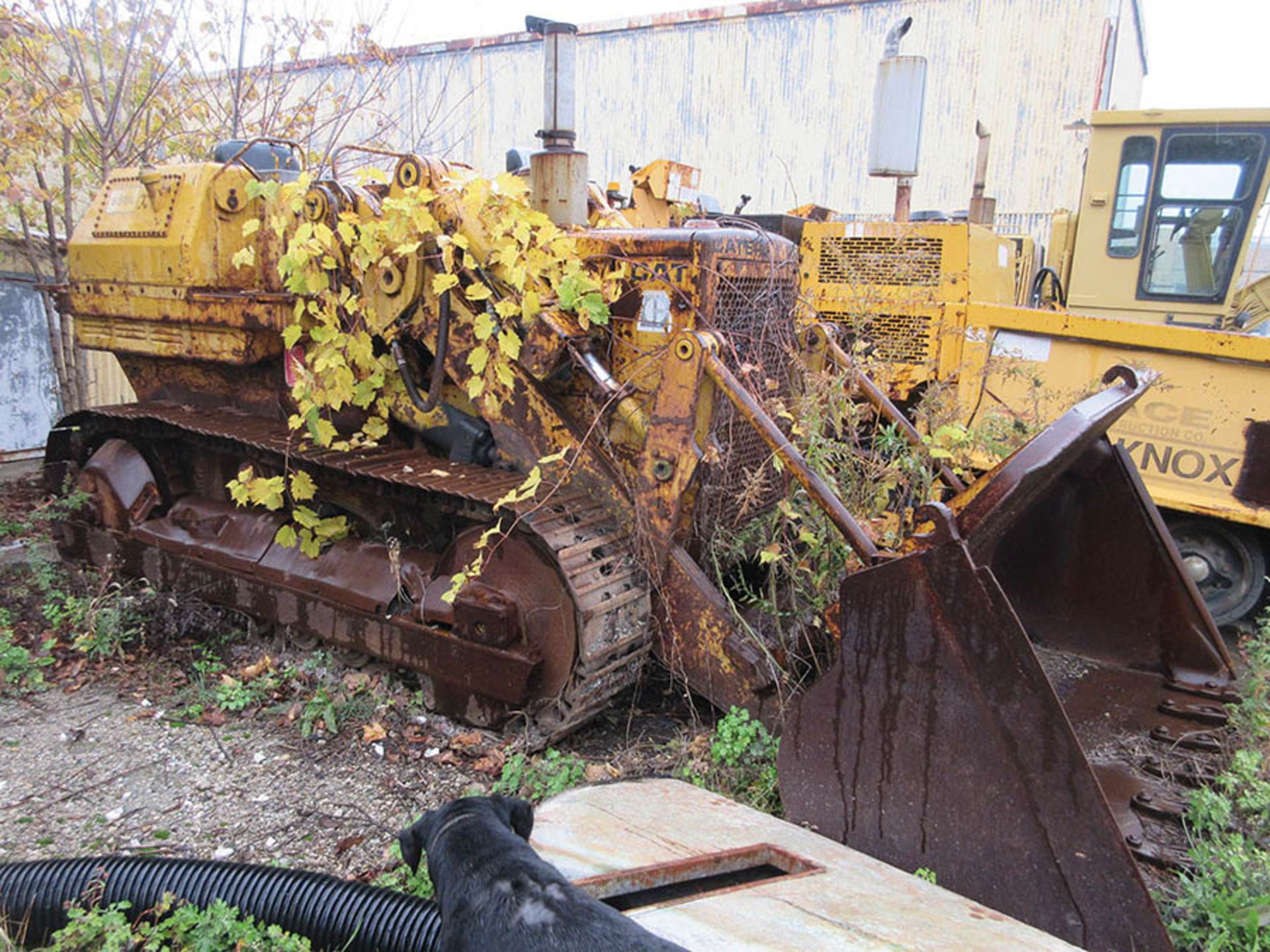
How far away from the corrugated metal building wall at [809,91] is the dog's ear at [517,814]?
14.6 m

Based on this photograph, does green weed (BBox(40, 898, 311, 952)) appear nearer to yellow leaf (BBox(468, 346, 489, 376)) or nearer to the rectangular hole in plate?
the rectangular hole in plate

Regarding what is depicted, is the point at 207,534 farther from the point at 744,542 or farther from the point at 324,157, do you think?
the point at 744,542

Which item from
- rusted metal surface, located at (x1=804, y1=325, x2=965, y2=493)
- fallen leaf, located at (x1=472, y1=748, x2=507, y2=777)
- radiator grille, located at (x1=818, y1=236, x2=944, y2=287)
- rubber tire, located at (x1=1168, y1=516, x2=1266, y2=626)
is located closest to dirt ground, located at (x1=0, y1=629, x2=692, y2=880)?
fallen leaf, located at (x1=472, y1=748, x2=507, y2=777)

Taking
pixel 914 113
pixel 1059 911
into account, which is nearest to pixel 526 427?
pixel 1059 911

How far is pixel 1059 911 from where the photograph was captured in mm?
2320

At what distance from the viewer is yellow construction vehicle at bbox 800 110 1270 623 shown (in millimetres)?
5059

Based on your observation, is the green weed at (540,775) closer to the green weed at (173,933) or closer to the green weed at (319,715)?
the green weed at (319,715)

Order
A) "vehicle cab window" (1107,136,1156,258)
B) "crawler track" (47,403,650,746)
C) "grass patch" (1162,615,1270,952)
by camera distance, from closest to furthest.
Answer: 1. "grass patch" (1162,615,1270,952)
2. "crawler track" (47,403,650,746)
3. "vehicle cab window" (1107,136,1156,258)

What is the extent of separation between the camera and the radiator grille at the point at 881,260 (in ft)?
20.4

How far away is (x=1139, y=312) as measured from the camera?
6723mm

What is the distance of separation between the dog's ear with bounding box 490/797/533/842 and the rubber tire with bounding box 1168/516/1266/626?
14.3 feet

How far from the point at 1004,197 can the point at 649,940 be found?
18971 millimetres

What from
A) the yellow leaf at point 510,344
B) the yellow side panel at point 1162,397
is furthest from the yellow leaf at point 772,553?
the yellow side panel at point 1162,397

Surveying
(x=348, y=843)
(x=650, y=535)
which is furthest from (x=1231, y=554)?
(x=348, y=843)
